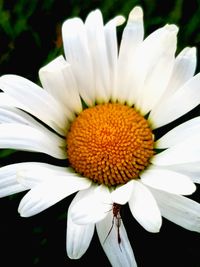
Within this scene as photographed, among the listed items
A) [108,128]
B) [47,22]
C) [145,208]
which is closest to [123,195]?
[145,208]

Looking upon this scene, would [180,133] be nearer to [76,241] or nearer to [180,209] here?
[180,209]

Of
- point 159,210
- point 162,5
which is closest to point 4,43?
point 162,5

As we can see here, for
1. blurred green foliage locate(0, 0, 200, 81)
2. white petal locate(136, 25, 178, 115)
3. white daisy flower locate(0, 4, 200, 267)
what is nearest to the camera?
white daisy flower locate(0, 4, 200, 267)

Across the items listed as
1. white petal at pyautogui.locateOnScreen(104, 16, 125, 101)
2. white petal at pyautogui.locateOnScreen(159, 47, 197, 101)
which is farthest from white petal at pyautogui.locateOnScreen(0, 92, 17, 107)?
white petal at pyautogui.locateOnScreen(159, 47, 197, 101)

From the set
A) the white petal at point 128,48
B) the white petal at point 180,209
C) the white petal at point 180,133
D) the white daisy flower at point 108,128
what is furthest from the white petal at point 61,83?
the white petal at point 180,209

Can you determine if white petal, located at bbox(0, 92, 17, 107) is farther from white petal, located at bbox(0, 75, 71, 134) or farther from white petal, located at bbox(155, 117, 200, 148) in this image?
white petal, located at bbox(155, 117, 200, 148)

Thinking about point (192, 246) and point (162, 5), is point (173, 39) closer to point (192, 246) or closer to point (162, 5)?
point (162, 5)
